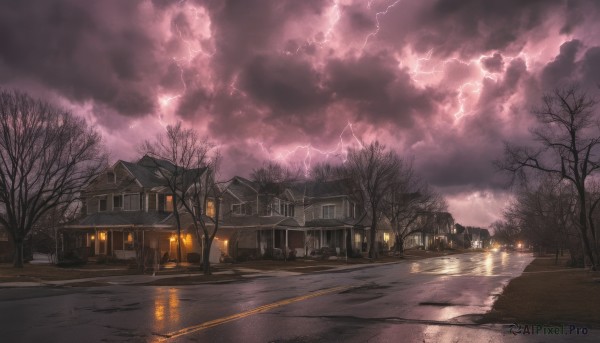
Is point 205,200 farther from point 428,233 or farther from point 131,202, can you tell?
point 428,233

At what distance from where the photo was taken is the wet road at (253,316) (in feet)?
34.1

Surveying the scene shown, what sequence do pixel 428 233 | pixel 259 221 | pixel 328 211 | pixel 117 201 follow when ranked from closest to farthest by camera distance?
pixel 117 201 < pixel 259 221 < pixel 328 211 < pixel 428 233

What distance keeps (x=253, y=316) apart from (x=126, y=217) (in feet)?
116

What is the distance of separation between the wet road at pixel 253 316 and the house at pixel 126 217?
935 inches

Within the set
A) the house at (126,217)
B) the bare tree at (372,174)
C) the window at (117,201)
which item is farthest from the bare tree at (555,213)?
the window at (117,201)

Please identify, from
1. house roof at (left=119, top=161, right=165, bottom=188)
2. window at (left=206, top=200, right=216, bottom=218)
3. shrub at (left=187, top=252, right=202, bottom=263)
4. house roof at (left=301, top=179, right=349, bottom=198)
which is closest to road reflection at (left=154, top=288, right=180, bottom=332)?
shrub at (left=187, top=252, right=202, bottom=263)

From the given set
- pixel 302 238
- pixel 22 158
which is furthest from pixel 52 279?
pixel 302 238

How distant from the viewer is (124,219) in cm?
4472

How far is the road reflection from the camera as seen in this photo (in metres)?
12.2

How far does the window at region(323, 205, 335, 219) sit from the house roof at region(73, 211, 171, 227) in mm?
21870

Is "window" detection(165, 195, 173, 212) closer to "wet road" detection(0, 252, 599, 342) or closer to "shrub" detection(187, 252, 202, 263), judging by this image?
"shrub" detection(187, 252, 202, 263)

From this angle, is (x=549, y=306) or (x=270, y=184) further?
(x=270, y=184)

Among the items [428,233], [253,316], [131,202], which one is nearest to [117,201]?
[131,202]

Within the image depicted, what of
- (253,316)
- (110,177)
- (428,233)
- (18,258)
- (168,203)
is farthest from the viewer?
(428,233)
